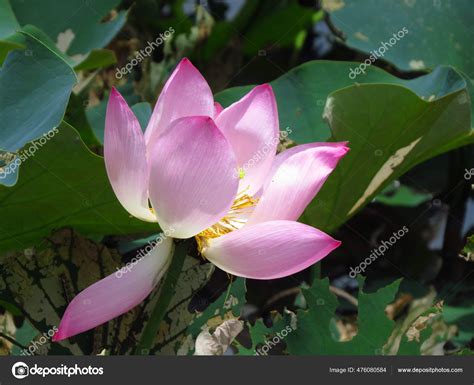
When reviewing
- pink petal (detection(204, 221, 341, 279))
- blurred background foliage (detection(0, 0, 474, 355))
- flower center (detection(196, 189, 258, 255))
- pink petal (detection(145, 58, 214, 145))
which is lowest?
blurred background foliage (detection(0, 0, 474, 355))

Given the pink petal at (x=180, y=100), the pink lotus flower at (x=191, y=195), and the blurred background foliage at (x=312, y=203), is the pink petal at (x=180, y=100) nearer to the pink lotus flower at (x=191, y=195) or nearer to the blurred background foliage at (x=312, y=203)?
the pink lotus flower at (x=191, y=195)

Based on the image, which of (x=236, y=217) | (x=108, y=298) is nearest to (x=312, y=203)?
(x=236, y=217)

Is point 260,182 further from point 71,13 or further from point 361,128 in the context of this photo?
point 71,13

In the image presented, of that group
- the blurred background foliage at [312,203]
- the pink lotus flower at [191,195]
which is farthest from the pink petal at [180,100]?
the blurred background foliage at [312,203]

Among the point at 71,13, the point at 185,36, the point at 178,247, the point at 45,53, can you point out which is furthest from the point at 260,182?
the point at 185,36

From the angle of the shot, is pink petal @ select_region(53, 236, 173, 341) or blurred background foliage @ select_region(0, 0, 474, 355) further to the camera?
blurred background foliage @ select_region(0, 0, 474, 355)

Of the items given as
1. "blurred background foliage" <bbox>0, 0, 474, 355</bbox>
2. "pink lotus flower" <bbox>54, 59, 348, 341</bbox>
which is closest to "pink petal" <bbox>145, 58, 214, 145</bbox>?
"pink lotus flower" <bbox>54, 59, 348, 341</bbox>

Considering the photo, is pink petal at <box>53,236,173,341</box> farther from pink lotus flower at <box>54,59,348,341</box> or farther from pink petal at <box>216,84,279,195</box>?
pink petal at <box>216,84,279,195</box>
